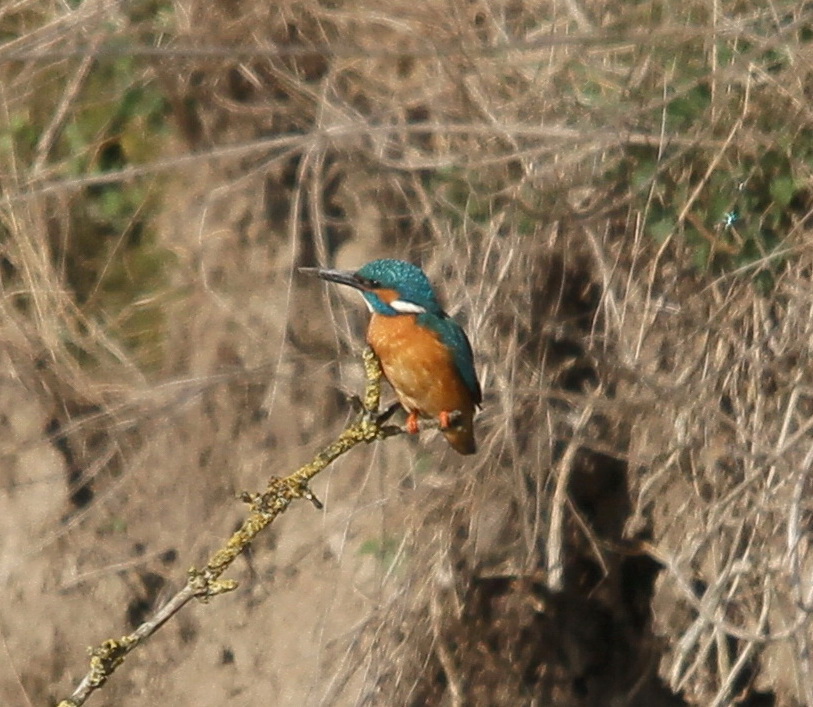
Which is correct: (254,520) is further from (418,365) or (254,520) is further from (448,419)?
(418,365)

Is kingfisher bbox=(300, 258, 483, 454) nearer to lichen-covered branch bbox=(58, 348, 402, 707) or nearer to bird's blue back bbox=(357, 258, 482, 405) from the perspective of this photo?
bird's blue back bbox=(357, 258, 482, 405)

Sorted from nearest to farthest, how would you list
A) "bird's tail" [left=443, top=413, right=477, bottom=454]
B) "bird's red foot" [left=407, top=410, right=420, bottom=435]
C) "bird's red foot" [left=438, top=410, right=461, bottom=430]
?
1. "bird's red foot" [left=438, top=410, right=461, bottom=430]
2. "bird's red foot" [left=407, top=410, right=420, bottom=435]
3. "bird's tail" [left=443, top=413, right=477, bottom=454]

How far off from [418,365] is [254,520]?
3.47 ft

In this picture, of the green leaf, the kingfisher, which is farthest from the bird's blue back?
the green leaf

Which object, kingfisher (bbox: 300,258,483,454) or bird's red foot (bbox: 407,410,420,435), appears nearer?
bird's red foot (bbox: 407,410,420,435)

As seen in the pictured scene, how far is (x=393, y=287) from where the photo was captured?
10.0 ft

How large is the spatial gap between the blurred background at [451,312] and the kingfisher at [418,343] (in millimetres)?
158

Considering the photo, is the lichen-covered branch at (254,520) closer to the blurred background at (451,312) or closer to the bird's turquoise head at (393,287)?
the bird's turquoise head at (393,287)

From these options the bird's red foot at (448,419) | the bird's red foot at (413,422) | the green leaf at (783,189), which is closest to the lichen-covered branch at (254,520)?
the bird's red foot at (448,419)

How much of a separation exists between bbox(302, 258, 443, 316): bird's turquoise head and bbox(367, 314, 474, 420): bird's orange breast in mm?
25

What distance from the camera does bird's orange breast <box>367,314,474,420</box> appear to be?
3.06m

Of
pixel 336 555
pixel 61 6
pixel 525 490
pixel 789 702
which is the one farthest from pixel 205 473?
pixel 789 702

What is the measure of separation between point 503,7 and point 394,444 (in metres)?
1.06

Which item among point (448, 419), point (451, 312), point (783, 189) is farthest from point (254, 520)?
point (783, 189)
